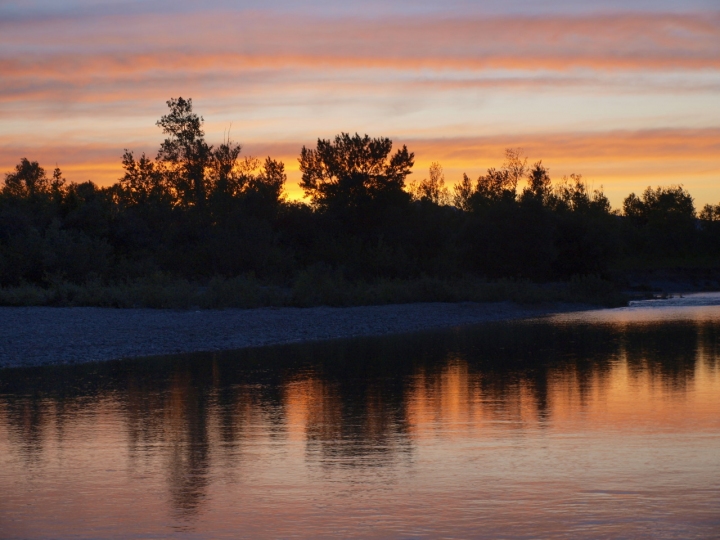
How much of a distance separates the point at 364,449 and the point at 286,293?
26306 millimetres

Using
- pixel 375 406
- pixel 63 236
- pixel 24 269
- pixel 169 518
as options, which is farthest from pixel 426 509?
pixel 63 236

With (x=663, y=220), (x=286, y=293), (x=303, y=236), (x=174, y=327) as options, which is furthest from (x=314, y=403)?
(x=663, y=220)

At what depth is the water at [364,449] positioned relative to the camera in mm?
6902

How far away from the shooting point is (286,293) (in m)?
35.7

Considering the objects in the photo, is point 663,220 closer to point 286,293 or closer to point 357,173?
point 357,173

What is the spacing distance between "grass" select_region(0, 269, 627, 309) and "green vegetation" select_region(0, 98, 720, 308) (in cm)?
12

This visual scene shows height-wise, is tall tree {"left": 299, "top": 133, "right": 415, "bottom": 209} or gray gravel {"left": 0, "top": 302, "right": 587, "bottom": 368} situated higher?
tall tree {"left": 299, "top": 133, "right": 415, "bottom": 209}

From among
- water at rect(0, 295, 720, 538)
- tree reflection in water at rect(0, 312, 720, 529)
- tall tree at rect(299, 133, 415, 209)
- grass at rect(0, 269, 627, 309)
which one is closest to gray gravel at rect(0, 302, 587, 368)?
grass at rect(0, 269, 627, 309)

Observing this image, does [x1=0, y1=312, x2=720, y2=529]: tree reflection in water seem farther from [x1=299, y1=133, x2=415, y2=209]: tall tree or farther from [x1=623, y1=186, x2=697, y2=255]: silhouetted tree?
[x1=623, y1=186, x2=697, y2=255]: silhouetted tree

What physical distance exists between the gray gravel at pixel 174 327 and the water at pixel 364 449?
230 centimetres

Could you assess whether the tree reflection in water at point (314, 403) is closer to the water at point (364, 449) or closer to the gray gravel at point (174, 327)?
the water at point (364, 449)

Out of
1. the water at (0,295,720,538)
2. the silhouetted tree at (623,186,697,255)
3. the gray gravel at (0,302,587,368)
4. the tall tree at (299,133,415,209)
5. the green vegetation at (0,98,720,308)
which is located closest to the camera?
the water at (0,295,720,538)

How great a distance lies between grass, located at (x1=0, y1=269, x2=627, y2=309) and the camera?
30.2 m

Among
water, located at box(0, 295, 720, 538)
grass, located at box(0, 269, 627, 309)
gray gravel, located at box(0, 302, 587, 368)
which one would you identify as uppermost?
grass, located at box(0, 269, 627, 309)
